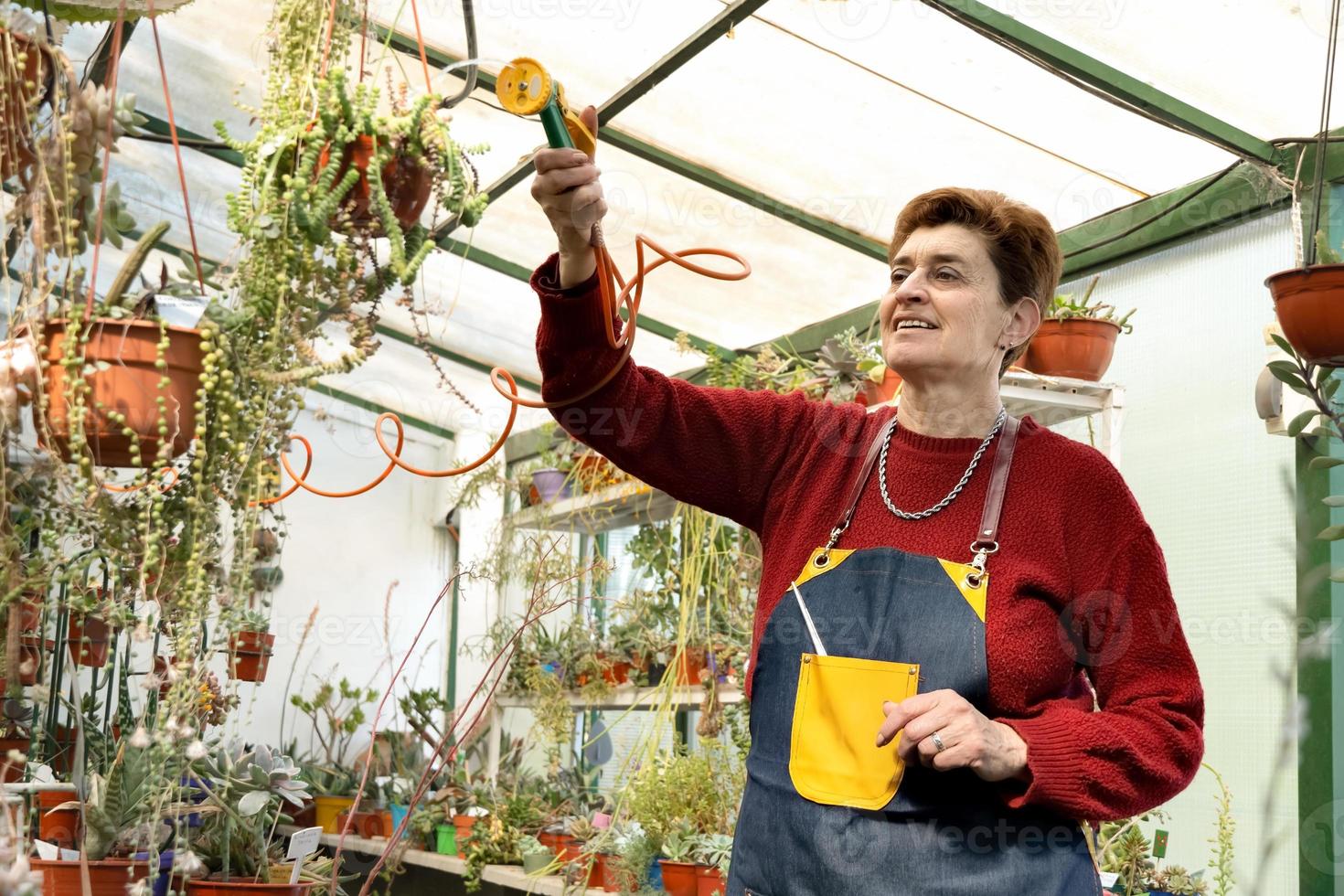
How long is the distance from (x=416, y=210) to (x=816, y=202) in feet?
6.60

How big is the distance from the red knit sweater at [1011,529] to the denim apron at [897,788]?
26 mm

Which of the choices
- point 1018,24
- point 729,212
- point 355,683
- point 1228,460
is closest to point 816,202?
point 729,212

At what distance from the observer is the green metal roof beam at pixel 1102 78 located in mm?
2807

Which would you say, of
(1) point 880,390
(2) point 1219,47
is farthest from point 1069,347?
(2) point 1219,47

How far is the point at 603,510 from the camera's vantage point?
4668 mm

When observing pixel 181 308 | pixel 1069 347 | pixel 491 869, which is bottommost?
pixel 491 869

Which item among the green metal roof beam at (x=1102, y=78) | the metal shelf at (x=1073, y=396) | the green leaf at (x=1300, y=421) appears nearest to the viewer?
the green leaf at (x=1300, y=421)

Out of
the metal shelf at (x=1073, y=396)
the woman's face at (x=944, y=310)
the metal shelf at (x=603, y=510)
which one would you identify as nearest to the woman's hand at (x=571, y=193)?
the woman's face at (x=944, y=310)

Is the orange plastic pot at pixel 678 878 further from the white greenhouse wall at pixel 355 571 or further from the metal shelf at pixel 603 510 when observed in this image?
the white greenhouse wall at pixel 355 571

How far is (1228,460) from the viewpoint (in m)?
3.13

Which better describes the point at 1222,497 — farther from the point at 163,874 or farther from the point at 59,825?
the point at 59,825

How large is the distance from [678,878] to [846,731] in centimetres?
233

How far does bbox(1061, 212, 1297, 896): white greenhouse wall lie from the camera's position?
295cm

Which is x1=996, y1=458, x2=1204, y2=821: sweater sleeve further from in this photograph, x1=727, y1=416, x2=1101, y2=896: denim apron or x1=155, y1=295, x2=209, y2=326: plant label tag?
x1=155, y1=295, x2=209, y2=326: plant label tag
